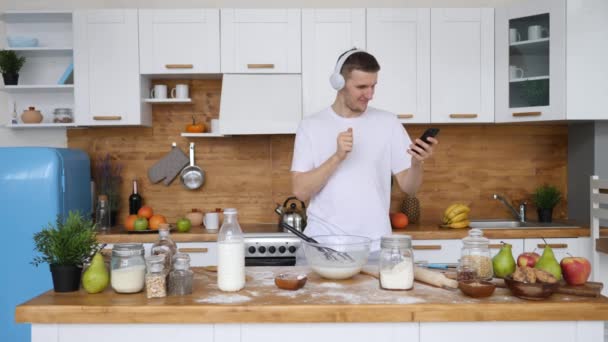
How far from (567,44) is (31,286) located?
3.65m

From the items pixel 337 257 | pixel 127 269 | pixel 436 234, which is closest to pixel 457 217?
pixel 436 234

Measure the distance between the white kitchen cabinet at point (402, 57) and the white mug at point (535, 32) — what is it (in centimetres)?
67

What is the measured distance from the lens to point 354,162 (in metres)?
2.52

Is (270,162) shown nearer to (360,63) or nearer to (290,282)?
(360,63)

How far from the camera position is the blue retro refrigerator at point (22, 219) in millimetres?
3363

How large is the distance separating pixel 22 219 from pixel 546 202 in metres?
3.47

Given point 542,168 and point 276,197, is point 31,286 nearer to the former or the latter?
point 276,197

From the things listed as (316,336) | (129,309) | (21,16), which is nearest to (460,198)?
(316,336)

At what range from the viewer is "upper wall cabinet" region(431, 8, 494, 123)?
12.7 feet

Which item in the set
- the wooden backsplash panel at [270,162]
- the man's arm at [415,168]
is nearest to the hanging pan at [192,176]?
the wooden backsplash panel at [270,162]

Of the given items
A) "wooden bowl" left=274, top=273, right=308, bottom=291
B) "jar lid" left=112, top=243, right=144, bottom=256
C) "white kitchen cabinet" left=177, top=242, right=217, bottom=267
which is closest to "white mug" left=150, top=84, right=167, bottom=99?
"white kitchen cabinet" left=177, top=242, right=217, bottom=267

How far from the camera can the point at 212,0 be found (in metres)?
4.21

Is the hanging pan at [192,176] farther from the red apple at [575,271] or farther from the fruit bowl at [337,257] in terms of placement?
the red apple at [575,271]

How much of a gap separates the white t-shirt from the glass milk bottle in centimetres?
75
